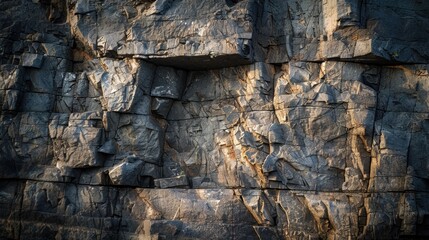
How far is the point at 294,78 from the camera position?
15.2 metres

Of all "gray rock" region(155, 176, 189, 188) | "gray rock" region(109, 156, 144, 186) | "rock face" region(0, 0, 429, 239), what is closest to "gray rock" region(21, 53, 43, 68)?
"rock face" region(0, 0, 429, 239)

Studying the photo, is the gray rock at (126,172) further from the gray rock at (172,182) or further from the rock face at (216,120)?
the gray rock at (172,182)

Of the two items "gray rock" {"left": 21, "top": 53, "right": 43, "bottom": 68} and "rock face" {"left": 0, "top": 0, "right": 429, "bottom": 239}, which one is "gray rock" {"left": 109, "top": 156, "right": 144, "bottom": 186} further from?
"gray rock" {"left": 21, "top": 53, "right": 43, "bottom": 68}

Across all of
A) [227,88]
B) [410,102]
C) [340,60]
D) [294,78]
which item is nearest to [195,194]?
[227,88]

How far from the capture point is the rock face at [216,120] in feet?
46.8

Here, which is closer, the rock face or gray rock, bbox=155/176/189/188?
the rock face

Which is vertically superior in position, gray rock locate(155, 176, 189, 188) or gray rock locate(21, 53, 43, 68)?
gray rock locate(21, 53, 43, 68)

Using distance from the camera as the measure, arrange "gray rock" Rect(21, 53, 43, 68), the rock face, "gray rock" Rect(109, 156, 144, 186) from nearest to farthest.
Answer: the rock face < "gray rock" Rect(109, 156, 144, 186) < "gray rock" Rect(21, 53, 43, 68)

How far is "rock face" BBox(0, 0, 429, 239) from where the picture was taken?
14.3 meters

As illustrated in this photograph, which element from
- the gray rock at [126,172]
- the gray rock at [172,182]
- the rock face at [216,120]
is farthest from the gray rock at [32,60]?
the gray rock at [172,182]

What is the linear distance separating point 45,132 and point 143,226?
4537 mm

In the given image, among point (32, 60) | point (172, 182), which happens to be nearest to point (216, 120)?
point (172, 182)

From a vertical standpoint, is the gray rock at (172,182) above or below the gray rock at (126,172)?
below

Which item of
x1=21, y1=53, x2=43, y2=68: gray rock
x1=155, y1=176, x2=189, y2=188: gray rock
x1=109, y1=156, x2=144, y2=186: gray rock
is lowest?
x1=155, y1=176, x2=189, y2=188: gray rock
